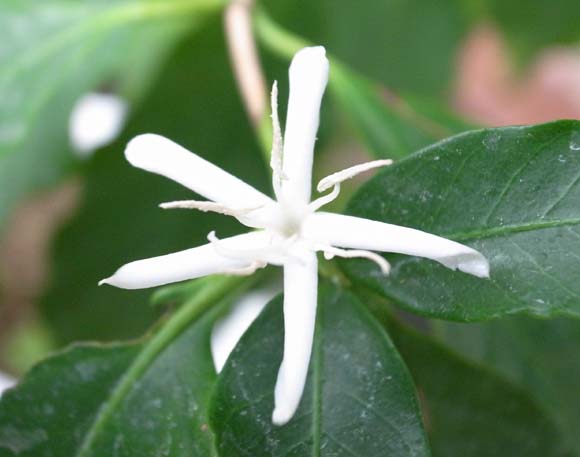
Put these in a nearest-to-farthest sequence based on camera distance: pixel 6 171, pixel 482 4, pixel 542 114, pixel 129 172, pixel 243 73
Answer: pixel 243 73 < pixel 6 171 < pixel 129 172 < pixel 482 4 < pixel 542 114

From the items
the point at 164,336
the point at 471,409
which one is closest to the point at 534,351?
the point at 471,409

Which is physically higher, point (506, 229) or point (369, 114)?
point (369, 114)

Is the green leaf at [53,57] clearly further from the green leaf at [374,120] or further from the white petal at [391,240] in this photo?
the white petal at [391,240]

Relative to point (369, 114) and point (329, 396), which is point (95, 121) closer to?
point (369, 114)

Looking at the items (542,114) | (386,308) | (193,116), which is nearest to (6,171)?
(193,116)

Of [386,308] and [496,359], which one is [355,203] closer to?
[386,308]

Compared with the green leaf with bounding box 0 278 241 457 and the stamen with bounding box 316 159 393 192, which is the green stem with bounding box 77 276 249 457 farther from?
the stamen with bounding box 316 159 393 192

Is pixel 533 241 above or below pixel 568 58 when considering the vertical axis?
below
